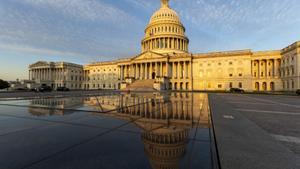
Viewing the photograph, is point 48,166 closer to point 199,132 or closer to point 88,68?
point 199,132

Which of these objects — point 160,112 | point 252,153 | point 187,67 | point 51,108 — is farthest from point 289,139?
point 187,67

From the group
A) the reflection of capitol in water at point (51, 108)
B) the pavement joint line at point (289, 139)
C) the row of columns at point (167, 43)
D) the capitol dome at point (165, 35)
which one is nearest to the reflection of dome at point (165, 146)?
the pavement joint line at point (289, 139)

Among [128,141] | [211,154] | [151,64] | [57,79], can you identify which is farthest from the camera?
[57,79]

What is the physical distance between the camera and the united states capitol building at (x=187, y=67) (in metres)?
52.7

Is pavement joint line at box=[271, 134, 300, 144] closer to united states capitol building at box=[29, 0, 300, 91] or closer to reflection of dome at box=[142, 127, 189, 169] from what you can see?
reflection of dome at box=[142, 127, 189, 169]

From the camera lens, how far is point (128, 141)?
358 cm

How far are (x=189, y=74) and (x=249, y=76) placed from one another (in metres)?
22.9

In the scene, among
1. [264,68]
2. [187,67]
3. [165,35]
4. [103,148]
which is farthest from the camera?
[165,35]

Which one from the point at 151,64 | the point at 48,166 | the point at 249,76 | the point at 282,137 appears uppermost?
the point at 151,64

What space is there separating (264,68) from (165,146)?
7417cm

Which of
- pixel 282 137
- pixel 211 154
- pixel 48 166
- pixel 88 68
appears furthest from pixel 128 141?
pixel 88 68

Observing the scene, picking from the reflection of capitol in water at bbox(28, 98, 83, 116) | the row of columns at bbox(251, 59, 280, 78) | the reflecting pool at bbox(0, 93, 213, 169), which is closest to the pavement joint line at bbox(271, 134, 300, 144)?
the reflecting pool at bbox(0, 93, 213, 169)

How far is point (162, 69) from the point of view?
6688 cm

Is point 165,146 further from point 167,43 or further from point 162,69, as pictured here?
point 167,43
